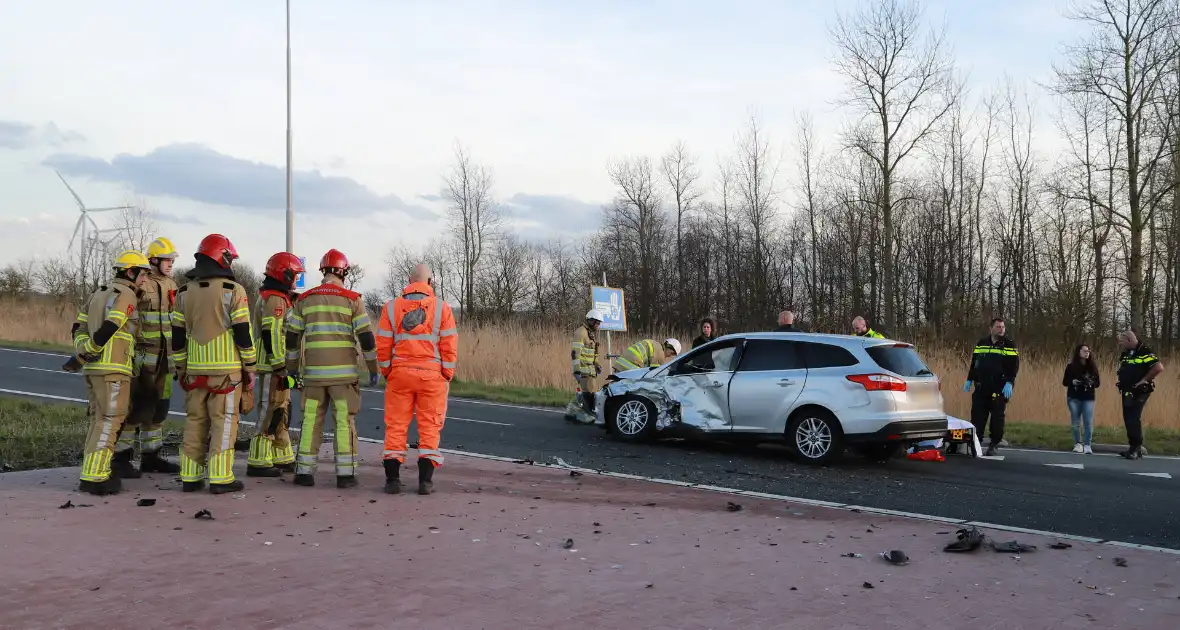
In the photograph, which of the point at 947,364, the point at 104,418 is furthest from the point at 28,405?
the point at 947,364

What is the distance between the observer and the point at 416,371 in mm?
8727

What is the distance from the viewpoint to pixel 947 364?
68.4 feet

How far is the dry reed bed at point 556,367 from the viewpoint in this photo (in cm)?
1869

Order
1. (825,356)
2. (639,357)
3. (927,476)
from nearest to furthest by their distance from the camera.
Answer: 1. (927,476)
2. (825,356)
3. (639,357)

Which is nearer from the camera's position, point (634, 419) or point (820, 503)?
point (820, 503)

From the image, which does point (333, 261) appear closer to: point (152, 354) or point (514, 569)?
point (152, 354)

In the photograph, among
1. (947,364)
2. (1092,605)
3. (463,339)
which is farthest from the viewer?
(463,339)

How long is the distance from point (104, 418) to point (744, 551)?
216 inches

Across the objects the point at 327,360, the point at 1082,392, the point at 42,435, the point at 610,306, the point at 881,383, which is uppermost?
the point at 610,306

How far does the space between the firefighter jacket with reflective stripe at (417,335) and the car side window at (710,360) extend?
203 inches

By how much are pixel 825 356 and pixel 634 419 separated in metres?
2.97

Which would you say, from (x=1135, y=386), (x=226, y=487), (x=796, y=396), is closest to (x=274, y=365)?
(x=226, y=487)

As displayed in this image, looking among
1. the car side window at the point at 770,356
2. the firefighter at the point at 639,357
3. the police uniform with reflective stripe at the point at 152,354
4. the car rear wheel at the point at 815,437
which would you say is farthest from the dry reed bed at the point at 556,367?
the police uniform with reflective stripe at the point at 152,354

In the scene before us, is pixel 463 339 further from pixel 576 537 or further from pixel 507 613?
pixel 507 613
